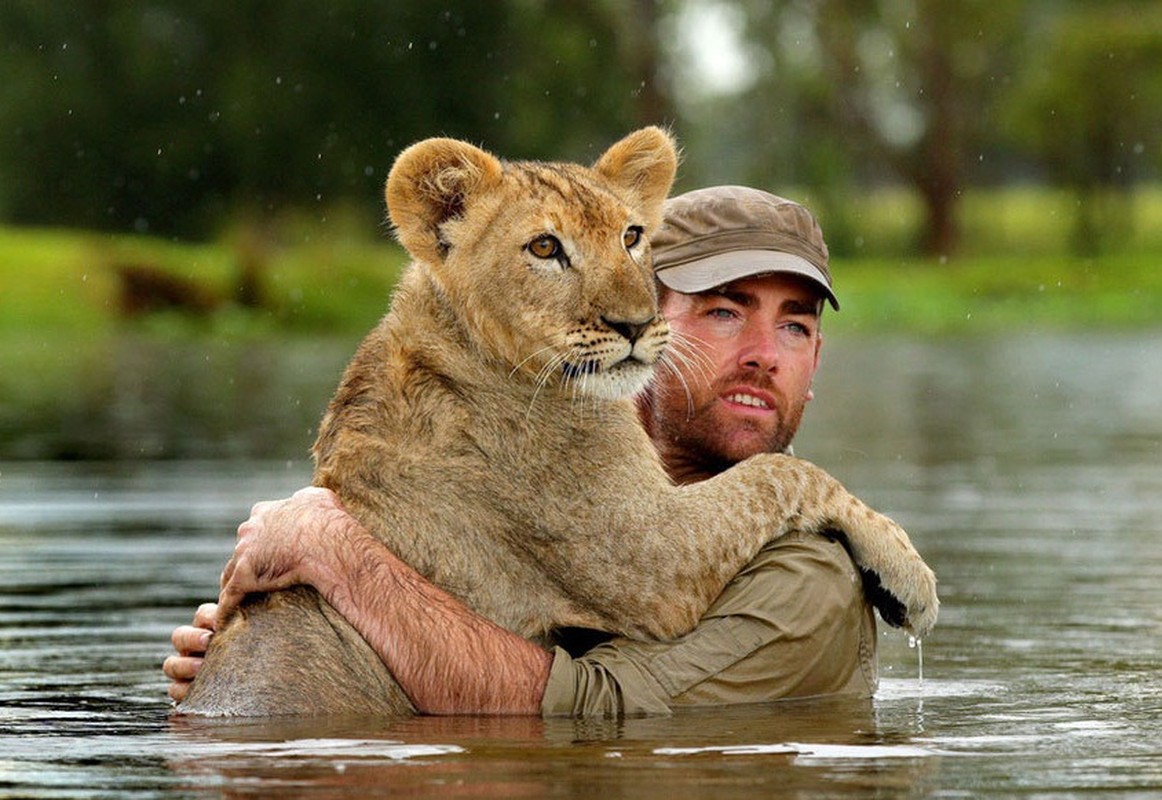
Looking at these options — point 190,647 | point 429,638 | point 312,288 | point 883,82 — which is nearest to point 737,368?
point 429,638

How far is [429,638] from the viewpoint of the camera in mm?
6559

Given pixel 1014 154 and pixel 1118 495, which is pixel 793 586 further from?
pixel 1014 154

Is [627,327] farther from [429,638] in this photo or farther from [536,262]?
[429,638]

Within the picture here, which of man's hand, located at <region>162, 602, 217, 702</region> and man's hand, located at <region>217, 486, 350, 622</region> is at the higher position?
man's hand, located at <region>217, 486, 350, 622</region>

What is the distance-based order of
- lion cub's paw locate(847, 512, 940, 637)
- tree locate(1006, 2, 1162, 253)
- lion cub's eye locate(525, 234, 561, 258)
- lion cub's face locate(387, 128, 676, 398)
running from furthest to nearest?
tree locate(1006, 2, 1162, 253), lion cub's paw locate(847, 512, 940, 637), lion cub's eye locate(525, 234, 561, 258), lion cub's face locate(387, 128, 676, 398)

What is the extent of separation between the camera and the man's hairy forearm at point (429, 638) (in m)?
6.55

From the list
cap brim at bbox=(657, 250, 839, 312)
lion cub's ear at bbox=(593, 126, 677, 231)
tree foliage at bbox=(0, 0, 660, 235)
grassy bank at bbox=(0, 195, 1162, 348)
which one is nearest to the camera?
cap brim at bbox=(657, 250, 839, 312)

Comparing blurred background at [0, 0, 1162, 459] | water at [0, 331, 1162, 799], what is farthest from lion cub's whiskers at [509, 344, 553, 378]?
blurred background at [0, 0, 1162, 459]

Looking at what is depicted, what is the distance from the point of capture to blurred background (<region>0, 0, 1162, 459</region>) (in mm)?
48531

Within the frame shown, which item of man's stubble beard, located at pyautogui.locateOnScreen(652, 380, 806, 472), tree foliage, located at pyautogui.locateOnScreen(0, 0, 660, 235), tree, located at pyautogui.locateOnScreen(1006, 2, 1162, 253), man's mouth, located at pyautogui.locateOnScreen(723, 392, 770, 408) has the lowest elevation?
man's stubble beard, located at pyautogui.locateOnScreen(652, 380, 806, 472)

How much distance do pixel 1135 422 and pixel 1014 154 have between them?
237 feet

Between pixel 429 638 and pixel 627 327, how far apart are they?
3.24 feet

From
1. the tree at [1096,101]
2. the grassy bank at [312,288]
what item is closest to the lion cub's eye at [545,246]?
the grassy bank at [312,288]

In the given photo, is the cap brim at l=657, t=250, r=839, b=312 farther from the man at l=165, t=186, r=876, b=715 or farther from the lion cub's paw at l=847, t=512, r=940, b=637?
the lion cub's paw at l=847, t=512, r=940, b=637
